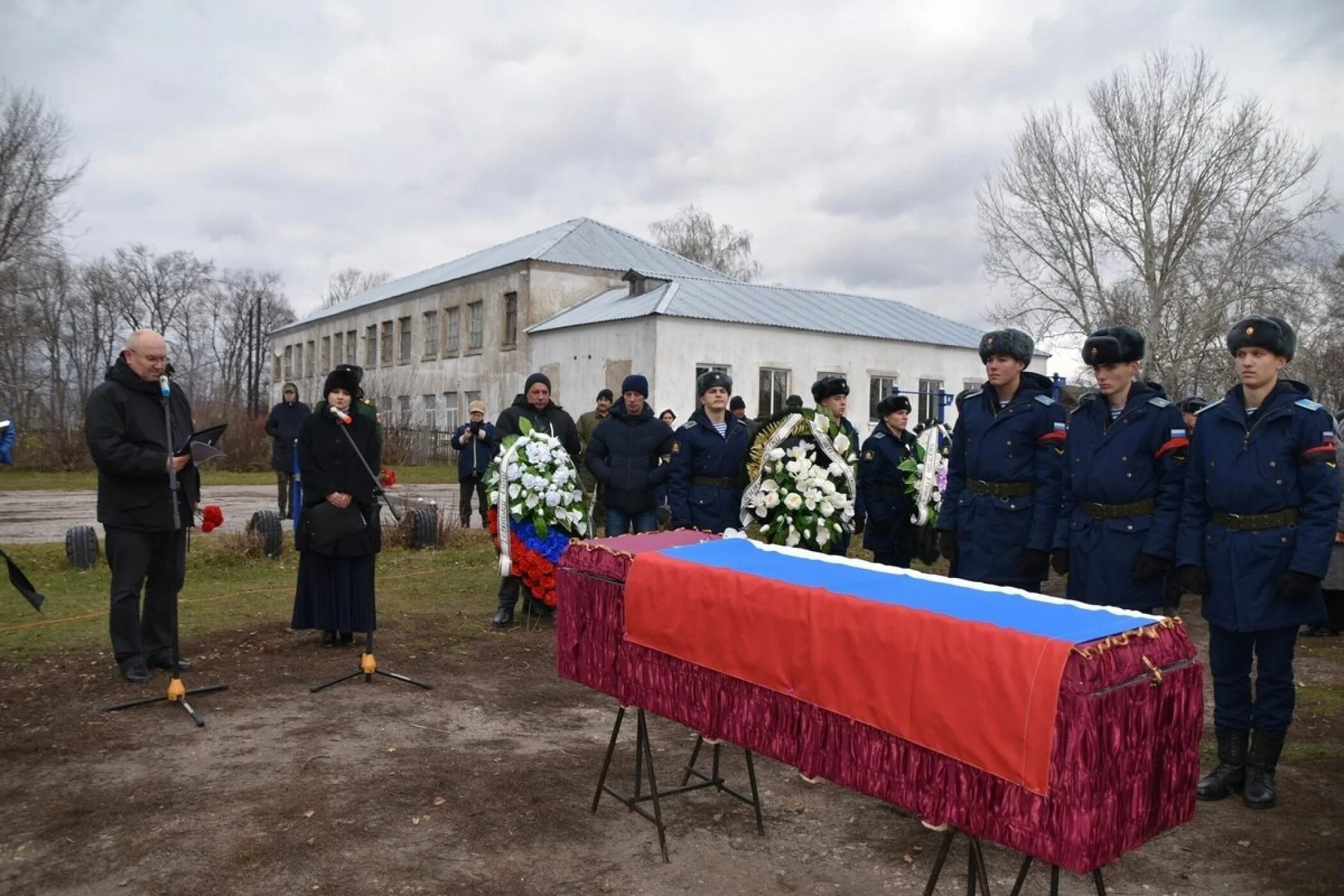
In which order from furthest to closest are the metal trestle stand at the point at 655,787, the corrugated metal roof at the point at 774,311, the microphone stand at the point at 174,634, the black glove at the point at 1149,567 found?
the corrugated metal roof at the point at 774,311 < the microphone stand at the point at 174,634 < the black glove at the point at 1149,567 < the metal trestle stand at the point at 655,787

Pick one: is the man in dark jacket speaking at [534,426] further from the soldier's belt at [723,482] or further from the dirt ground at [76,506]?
the dirt ground at [76,506]

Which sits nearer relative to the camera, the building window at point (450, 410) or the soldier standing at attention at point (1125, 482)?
the soldier standing at attention at point (1125, 482)

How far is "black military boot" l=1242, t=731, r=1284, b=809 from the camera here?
4.42 m

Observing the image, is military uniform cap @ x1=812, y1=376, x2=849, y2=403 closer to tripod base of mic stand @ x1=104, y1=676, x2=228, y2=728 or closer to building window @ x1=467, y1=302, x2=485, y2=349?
tripod base of mic stand @ x1=104, y1=676, x2=228, y2=728

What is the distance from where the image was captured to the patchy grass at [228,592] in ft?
25.2

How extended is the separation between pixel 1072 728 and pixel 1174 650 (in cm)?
48

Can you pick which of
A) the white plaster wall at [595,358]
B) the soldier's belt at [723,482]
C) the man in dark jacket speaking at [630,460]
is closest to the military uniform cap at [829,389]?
the soldier's belt at [723,482]

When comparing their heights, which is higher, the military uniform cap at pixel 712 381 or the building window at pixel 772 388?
the building window at pixel 772 388

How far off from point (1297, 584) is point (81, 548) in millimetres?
10739

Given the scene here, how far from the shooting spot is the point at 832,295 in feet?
112

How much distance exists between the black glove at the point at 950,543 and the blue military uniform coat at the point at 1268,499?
4.09 ft


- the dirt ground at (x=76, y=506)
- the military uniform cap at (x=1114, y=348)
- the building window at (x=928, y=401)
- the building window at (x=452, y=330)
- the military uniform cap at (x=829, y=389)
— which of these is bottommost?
the dirt ground at (x=76, y=506)

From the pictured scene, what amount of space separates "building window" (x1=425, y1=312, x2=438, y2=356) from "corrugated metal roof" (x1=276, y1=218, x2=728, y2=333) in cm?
118

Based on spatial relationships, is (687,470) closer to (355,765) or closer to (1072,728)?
(355,765)
